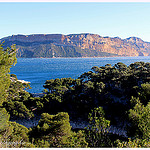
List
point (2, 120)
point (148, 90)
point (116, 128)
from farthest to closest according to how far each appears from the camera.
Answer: point (116, 128)
point (148, 90)
point (2, 120)

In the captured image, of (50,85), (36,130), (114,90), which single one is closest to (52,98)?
(50,85)

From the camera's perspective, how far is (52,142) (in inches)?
514

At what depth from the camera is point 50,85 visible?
3738cm

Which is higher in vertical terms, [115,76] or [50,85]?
[115,76]

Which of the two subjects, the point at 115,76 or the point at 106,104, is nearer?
the point at 106,104

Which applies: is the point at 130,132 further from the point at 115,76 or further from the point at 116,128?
the point at 115,76

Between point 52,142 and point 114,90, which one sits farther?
point 114,90

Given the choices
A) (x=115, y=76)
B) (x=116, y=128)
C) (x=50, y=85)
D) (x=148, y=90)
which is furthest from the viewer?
(x=50, y=85)

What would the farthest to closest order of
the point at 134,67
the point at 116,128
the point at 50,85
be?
the point at 134,67
the point at 50,85
the point at 116,128

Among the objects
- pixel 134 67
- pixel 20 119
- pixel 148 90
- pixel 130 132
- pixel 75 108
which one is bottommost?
pixel 20 119

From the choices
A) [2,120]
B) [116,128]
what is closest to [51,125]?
[2,120]

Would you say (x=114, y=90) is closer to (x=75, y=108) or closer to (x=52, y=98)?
(x=75, y=108)

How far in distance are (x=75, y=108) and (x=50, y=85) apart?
Answer: 393 inches

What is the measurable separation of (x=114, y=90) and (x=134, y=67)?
12.2m
